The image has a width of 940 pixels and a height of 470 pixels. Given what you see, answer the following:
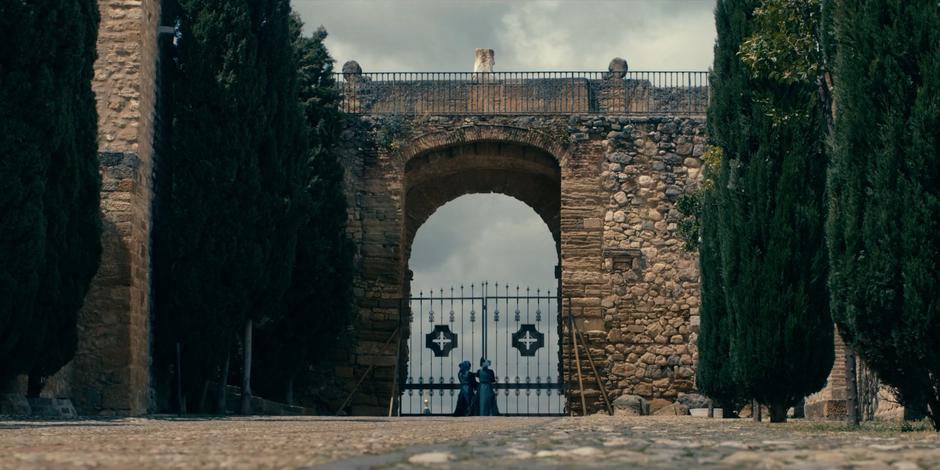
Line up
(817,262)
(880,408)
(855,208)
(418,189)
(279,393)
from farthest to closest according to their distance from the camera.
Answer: (418,189), (279,393), (880,408), (817,262), (855,208)

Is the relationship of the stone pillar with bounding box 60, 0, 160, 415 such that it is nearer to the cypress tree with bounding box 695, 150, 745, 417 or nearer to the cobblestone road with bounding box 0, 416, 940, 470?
the cypress tree with bounding box 695, 150, 745, 417

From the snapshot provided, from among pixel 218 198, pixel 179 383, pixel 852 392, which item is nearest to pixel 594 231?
pixel 218 198

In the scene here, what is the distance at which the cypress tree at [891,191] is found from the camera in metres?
8.38

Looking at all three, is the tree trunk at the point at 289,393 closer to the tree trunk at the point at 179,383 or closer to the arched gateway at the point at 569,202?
the arched gateway at the point at 569,202

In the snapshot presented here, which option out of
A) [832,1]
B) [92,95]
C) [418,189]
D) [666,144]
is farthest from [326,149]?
[832,1]

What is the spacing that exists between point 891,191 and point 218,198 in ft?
30.0

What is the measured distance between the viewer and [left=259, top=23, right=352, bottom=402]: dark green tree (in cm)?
1894

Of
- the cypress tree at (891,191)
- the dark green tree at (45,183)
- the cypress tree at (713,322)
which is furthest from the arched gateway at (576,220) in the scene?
the cypress tree at (891,191)

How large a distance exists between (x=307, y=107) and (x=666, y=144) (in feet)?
18.8

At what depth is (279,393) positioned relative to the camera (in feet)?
63.0

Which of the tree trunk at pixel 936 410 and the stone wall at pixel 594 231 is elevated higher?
the stone wall at pixel 594 231

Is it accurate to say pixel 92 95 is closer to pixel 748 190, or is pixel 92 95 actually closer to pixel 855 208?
pixel 748 190

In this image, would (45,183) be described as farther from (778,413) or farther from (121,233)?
(778,413)

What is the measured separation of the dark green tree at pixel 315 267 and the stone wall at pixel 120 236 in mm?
3237
